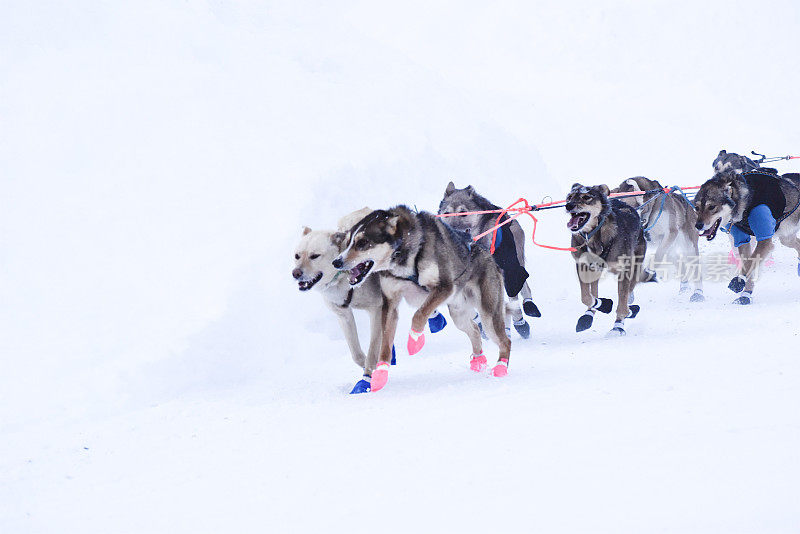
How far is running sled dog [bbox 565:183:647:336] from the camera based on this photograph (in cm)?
578

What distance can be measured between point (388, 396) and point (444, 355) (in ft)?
5.81

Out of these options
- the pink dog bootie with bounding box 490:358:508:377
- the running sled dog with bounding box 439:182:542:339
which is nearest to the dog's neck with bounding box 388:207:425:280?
the pink dog bootie with bounding box 490:358:508:377

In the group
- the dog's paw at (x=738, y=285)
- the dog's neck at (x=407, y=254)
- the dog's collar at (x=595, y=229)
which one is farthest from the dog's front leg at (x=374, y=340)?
the dog's paw at (x=738, y=285)

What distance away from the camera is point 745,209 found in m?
6.59

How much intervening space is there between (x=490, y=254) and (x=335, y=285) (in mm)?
1159

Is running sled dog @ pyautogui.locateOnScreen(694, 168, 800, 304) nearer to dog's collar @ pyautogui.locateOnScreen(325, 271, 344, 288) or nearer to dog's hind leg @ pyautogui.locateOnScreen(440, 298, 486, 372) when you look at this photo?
dog's hind leg @ pyautogui.locateOnScreen(440, 298, 486, 372)

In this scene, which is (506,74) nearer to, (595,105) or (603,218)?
(595,105)

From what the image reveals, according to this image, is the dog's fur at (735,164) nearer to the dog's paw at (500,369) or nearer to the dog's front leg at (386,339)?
the dog's paw at (500,369)

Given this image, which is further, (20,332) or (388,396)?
(20,332)

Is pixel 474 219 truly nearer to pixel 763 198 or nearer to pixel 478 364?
pixel 478 364

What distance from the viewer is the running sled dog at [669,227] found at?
7832mm

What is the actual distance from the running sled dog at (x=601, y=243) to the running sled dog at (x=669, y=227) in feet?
6.37

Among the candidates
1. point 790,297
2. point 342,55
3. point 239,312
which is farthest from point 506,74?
point 239,312

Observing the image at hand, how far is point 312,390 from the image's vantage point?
462 cm
